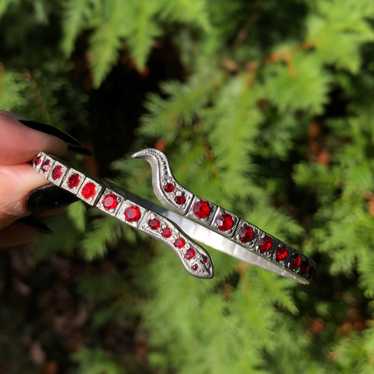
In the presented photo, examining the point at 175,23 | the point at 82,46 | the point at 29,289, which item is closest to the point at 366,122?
the point at 175,23

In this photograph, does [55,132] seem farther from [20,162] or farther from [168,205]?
[168,205]

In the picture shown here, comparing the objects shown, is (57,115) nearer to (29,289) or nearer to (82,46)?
(82,46)

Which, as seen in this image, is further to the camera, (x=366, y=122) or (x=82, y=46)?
(x=82, y=46)

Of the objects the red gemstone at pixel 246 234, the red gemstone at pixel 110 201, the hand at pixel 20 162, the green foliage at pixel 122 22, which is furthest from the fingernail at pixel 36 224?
the green foliage at pixel 122 22

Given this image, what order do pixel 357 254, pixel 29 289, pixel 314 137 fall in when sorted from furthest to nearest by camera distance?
pixel 29 289
pixel 314 137
pixel 357 254

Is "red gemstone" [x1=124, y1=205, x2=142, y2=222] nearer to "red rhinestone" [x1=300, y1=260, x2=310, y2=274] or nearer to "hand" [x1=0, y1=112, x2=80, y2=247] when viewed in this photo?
"hand" [x1=0, y1=112, x2=80, y2=247]

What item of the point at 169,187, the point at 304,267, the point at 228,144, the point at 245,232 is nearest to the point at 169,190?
the point at 169,187

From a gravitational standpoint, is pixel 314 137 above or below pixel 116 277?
above

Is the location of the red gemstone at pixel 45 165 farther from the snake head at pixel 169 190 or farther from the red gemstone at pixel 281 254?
the red gemstone at pixel 281 254
